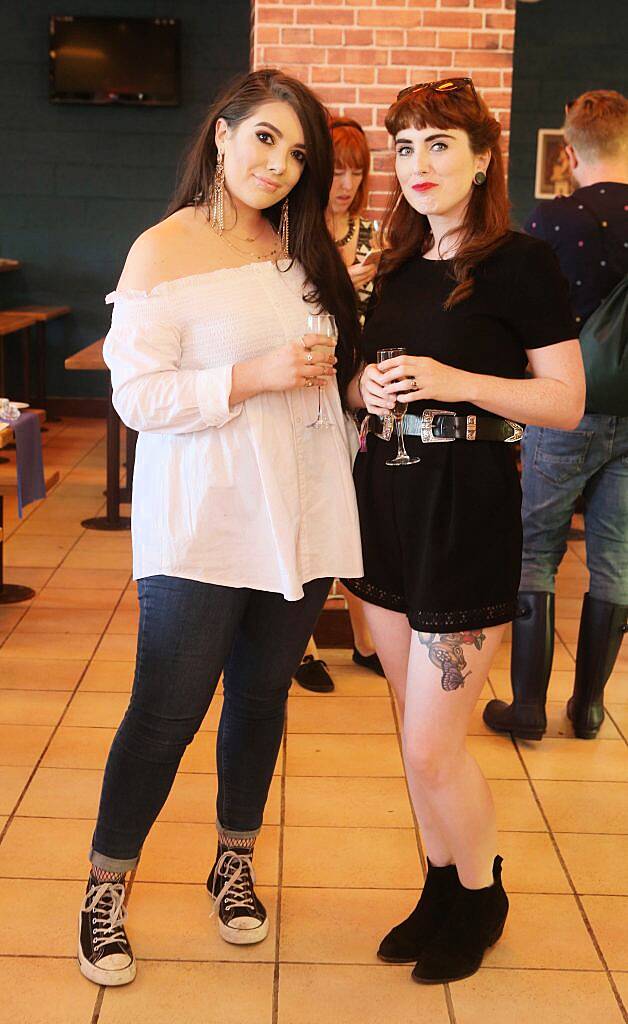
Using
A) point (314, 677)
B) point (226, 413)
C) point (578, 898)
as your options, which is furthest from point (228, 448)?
A: point (314, 677)

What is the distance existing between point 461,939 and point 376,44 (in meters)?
3.03

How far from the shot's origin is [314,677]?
3926 millimetres

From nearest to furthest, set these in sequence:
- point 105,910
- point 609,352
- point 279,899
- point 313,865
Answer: point 105,910, point 279,899, point 313,865, point 609,352

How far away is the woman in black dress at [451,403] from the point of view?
2039 mm

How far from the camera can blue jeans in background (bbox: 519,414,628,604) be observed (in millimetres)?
3334

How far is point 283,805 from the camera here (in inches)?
120

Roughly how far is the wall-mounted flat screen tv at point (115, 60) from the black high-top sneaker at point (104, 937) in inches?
308

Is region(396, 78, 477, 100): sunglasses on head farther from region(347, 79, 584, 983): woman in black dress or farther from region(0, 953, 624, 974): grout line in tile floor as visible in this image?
region(0, 953, 624, 974): grout line in tile floor

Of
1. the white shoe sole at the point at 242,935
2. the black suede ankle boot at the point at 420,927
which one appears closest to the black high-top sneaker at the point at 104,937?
the white shoe sole at the point at 242,935

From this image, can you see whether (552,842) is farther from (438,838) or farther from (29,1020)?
(29,1020)

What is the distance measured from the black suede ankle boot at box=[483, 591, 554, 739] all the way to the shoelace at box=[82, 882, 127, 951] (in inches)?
60.6

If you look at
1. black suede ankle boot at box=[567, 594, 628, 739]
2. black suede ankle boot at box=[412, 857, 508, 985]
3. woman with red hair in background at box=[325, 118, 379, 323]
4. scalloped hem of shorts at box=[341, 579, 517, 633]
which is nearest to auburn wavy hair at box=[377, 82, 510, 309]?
scalloped hem of shorts at box=[341, 579, 517, 633]

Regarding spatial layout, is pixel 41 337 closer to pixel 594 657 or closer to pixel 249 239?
pixel 594 657

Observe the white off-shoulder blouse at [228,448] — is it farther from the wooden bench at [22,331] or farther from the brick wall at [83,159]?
the brick wall at [83,159]
